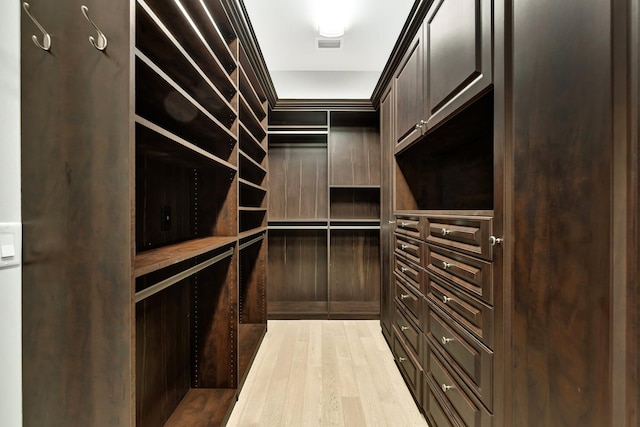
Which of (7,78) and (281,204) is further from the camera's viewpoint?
(281,204)

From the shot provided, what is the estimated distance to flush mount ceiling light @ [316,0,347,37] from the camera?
7.19 feet

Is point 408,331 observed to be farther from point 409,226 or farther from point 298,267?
point 298,267

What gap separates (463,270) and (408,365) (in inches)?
38.0

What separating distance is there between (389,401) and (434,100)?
66.6 inches

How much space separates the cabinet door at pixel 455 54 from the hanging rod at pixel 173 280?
128 centimetres

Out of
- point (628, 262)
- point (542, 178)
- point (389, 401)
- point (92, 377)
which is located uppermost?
point (542, 178)

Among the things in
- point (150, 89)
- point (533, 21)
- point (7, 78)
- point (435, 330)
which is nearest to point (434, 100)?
point (533, 21)

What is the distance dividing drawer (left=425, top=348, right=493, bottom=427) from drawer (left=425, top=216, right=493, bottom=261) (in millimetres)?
554

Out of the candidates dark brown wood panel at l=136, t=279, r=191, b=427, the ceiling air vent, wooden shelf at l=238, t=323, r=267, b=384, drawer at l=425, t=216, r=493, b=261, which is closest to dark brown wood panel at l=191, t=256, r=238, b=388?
dark brown wood panel at l=136, t=279, r=191, b=427

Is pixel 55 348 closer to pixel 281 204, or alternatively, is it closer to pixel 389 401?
pixel 389 401

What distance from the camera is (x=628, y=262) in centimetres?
60

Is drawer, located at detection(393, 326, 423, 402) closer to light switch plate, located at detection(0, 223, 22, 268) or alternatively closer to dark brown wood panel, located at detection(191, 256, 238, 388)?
dark brown wood panel, located at detection(191, 256, 238, 388)

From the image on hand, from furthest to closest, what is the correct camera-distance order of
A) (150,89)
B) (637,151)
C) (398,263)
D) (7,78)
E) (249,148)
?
(249,148) → (398,263) → (150,89) → (7,78) → (637,151)

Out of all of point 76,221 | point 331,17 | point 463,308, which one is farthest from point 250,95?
point 463,308
